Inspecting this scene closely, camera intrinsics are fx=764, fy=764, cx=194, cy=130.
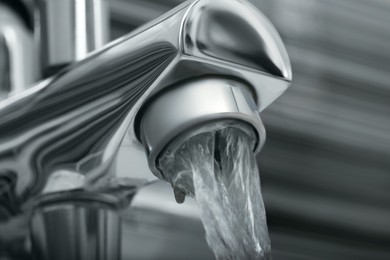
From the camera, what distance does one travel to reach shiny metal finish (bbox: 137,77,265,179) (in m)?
0.33

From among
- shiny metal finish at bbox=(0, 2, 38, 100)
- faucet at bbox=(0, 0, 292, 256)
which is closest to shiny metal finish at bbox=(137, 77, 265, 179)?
faucet at bbox=(0, 0, 292, 256)

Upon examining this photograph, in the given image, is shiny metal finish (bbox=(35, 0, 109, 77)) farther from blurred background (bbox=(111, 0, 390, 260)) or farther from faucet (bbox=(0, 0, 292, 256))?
blurred background (bbox=(111, 0, 390, 260))

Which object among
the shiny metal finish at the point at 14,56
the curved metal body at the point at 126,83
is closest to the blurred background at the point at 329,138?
the shiny metal finish at the point at 14,56

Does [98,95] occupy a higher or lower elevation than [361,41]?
lower

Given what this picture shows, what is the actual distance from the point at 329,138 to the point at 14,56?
1.18 ft

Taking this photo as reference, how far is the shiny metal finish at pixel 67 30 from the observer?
39 centimetres

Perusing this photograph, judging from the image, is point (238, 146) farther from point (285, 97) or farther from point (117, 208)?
point (285, 97)

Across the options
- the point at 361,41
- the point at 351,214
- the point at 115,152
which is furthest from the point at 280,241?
the point at 115,152

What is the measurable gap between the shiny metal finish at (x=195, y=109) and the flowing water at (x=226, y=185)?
1 cm

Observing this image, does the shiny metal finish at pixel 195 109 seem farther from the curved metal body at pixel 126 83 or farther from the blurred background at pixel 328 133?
the blurred background at pixel 328 133

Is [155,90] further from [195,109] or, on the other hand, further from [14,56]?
[14,56]

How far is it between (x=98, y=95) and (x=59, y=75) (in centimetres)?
3

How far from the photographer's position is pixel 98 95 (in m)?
0.34

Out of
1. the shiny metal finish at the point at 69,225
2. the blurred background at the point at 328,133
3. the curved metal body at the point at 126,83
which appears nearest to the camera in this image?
the curved metal body at the point at 126,83
